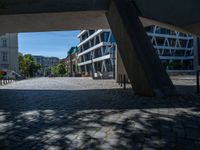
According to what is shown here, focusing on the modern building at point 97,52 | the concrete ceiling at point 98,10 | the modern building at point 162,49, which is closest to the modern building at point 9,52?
the modern building at point 97,52

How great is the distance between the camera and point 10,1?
16188 millimetres

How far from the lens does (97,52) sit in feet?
292

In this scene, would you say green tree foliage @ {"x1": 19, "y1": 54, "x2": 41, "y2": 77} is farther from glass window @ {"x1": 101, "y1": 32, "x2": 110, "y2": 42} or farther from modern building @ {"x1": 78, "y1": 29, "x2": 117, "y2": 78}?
glass window @ {"x1": 101, "y1": 32, "x2": 110, "y2": 42}

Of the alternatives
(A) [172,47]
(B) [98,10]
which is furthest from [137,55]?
(A) [172,47]

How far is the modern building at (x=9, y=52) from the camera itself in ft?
271

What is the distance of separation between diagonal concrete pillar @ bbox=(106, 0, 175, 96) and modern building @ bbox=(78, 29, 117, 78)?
51318 millimetres

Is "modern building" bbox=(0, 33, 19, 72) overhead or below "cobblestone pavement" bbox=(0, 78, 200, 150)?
overhead

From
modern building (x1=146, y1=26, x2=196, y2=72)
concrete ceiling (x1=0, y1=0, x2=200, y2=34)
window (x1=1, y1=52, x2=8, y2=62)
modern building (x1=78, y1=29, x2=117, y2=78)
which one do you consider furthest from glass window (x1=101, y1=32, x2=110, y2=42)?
concrete ceiling (x1=0, y1=0, x2=200, y2=34)

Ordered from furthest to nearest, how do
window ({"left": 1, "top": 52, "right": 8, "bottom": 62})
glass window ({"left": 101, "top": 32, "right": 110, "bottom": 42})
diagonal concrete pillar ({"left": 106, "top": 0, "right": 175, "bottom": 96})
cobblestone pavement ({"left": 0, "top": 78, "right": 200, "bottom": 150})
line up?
1. window ({"left": 1, "top": 52, "right": 8, "bottom": 62})
2. glass window ({"left": 101, "top": 32, "right": 110, "bottom": 42})
3. diagonal concrete pillar ({"left": 106, "top": 0, "right": 175, "bottom": 96})
4. cobblestone pavement ({"left": 0, "top": 78, "right": 200, "bottom": 150})

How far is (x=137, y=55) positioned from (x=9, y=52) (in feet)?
251

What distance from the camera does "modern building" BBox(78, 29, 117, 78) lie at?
256 feet

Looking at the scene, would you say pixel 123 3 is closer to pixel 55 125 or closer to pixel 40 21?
pixel 40 21

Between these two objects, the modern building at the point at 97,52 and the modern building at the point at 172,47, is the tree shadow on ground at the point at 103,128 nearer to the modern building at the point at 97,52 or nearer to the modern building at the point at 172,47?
the modern building at the point at 97,52

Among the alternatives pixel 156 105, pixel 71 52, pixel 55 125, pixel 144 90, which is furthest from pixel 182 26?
pixel 71 52
